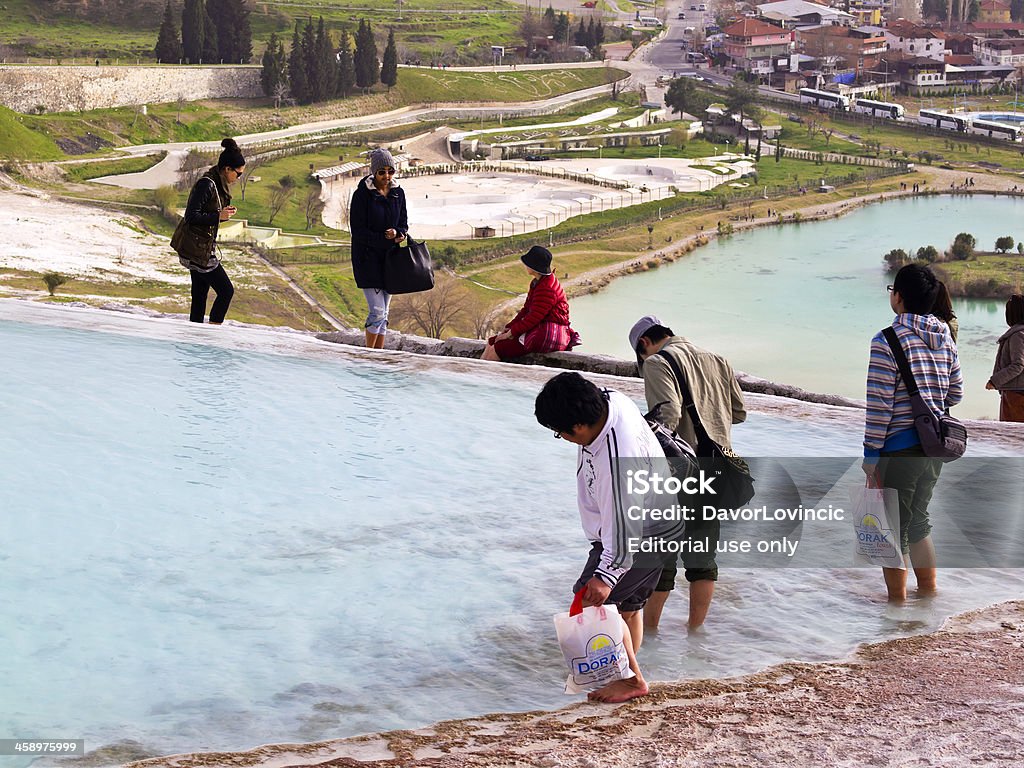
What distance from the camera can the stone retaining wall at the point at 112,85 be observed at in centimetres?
5597

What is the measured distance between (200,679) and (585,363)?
444cm

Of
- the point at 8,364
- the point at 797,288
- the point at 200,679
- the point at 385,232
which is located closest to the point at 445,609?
the point at 200,679

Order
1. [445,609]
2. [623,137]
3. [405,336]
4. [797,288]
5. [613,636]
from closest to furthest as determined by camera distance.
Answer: [613,636], [445,609], [405,336], [797,288], [623,137]

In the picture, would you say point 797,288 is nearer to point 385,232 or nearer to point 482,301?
point 482,301

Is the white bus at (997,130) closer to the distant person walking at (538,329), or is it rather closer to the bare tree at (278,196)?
the bare tree at (278,196)

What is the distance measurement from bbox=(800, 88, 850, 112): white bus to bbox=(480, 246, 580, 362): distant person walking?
8270 cm

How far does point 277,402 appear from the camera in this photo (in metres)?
7.43

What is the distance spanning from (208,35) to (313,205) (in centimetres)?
2424

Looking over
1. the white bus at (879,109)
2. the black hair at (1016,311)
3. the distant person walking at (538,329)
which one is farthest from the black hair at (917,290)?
the white bus at (879,109)

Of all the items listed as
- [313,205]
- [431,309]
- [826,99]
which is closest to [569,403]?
[431,309]

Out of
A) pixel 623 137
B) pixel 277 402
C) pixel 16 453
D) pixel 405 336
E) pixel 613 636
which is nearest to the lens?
pixel 613 636

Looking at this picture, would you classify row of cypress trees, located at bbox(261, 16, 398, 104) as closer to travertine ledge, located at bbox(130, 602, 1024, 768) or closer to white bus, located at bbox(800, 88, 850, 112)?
white bus, located at bbox(800, 88, 850, 112)

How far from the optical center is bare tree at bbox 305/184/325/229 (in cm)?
4910

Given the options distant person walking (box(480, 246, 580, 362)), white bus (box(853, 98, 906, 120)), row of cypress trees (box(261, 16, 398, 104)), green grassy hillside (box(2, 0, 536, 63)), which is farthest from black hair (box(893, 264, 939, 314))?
white bus (box(853, 98, 906, 120))
